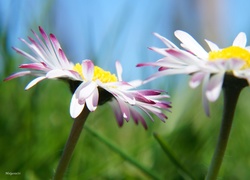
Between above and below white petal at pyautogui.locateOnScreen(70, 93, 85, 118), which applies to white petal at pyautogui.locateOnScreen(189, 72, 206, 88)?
below

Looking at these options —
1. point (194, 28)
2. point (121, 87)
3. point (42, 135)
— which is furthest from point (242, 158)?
point (194, 28)

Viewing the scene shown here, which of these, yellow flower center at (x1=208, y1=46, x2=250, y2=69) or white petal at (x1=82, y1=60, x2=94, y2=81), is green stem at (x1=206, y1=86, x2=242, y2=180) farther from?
white petal at (x1=82, y1=60, x2=94, y2=81)

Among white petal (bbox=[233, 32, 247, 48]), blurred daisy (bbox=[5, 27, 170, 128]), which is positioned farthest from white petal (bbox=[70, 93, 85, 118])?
white petal (bbox=[233, 32, 247, 48])

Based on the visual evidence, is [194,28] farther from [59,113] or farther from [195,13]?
[59,113]

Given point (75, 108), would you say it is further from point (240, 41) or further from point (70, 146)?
point (240, 41)

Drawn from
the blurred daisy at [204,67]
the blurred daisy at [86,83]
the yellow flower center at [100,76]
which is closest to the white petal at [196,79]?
the blurred daisy at [204,67]

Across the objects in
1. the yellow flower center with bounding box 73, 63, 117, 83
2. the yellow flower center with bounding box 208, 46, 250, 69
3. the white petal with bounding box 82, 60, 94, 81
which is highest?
the white petal with bounding box 82, 60, 94, 81

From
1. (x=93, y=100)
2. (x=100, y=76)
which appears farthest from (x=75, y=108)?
(x=100, y=76)

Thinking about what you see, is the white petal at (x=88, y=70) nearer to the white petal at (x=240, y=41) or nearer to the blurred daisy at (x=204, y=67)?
the blurred daisy at (x=204, y=67)
